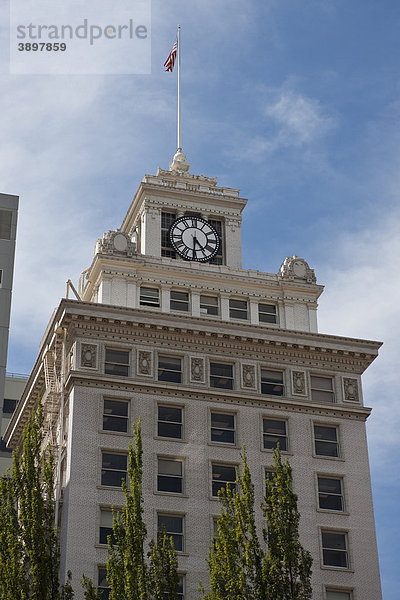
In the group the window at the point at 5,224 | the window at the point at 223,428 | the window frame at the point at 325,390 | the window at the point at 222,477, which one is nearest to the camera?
the window at the point at 222,477

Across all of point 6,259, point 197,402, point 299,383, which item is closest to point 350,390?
point 299,383

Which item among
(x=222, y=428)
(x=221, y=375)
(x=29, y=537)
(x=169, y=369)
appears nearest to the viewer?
(x=29, y=537)

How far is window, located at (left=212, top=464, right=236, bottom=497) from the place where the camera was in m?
61.3

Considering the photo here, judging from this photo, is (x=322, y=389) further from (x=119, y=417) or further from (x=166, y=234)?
(x=166, y=234)

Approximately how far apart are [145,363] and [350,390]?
12.3 m

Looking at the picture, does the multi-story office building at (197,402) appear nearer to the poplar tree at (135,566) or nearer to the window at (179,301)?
the window at (179,301)

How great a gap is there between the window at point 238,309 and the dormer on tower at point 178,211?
2.93 meters

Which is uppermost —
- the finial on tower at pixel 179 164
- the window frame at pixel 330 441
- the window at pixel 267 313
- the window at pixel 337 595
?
the finial on tower at pixel 179 164

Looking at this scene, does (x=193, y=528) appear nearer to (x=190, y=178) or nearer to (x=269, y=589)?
(x=269, y=589)

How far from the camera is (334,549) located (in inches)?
2419

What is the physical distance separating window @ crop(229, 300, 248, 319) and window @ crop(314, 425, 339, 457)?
30.1 feet

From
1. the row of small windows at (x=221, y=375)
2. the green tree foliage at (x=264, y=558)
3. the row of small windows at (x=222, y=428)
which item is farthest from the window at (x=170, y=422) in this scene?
the green tree foliage at (x=264, y=558)

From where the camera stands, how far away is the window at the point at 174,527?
193 ft

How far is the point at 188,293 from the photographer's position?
70.2 metres
